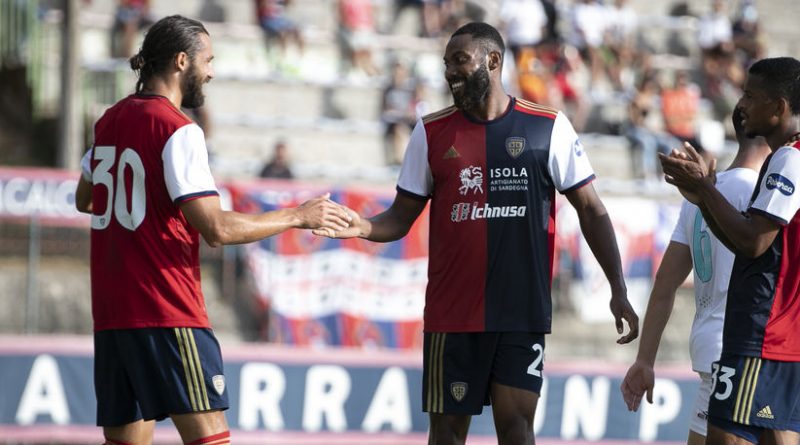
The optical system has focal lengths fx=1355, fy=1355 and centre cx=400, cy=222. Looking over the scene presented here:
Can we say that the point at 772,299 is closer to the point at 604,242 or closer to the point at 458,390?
the point at 604,242

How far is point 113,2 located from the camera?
18250 mm

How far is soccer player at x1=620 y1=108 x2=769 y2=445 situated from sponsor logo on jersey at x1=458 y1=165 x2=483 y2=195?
1099 millimetres

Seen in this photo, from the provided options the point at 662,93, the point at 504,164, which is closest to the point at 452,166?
the point at 504,164

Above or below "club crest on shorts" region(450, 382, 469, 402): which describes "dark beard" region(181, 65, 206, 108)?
above

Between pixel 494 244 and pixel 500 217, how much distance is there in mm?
136

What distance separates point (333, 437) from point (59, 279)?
324 centimetres

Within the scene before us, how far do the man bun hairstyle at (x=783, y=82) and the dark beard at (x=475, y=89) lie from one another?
1402 millimetres

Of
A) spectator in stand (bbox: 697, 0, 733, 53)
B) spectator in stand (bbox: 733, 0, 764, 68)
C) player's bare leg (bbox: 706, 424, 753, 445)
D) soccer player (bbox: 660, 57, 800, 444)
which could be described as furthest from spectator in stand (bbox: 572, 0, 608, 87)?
player's bare leg (bbox: 706, 424, 753, 445)

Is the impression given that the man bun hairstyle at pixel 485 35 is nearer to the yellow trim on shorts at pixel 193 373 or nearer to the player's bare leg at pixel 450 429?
the player's bare leg at pixel 450 429

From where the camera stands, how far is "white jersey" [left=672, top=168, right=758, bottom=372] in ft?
22.1

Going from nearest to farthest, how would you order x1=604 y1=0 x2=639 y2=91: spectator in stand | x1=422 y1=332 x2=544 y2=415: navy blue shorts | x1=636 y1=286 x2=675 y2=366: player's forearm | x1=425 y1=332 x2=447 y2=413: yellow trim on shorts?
x1=422 y1=332 x2=544 y2=415: navy blue shorts < x1=425 y1=332 x2=447 y2=413: yellow trim on shorts < x1=636 y1=286 x2=675 y2=366: player's forearm < x1=604 y1=0 x2=639 y2=91: spectator in stand

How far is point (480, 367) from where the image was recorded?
665 cm

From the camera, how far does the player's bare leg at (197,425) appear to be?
619cm

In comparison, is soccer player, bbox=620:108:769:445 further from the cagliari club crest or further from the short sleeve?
the short sleeve
